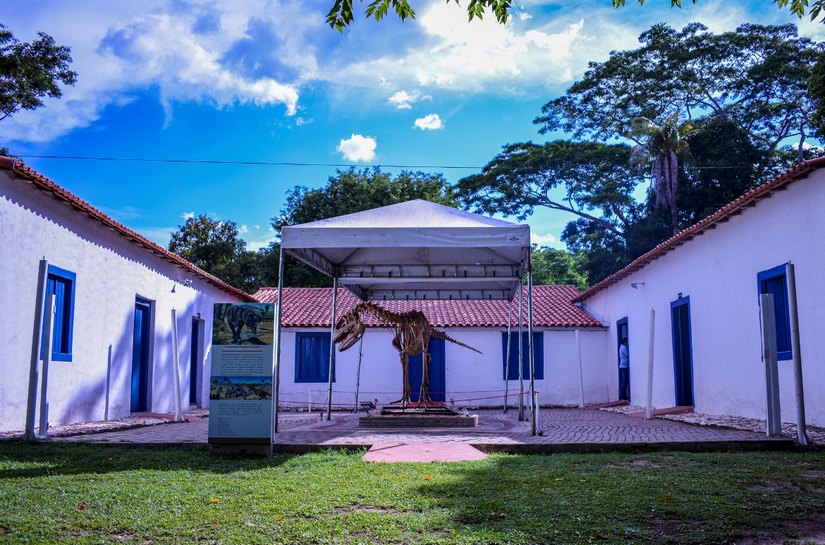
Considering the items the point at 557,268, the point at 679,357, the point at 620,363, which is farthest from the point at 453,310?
the point at 557,268

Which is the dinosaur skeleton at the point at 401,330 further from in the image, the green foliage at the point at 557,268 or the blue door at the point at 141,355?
the green foliage at the point at 557,268

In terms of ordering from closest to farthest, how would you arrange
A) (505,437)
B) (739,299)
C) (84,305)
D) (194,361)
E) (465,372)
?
1. (505,437)
2. (84,305)
3. (739,299)
4. (194,361)
5. (465,372)

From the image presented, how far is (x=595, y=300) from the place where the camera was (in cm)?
2389

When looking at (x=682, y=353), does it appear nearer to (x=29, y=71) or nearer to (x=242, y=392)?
(x=242, y=392)

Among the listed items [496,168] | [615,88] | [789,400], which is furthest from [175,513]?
[615,88]

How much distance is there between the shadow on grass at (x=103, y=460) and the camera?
6.75 m

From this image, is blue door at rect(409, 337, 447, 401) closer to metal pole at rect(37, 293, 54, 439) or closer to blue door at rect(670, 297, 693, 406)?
blue door at rect(670, 297, 693, 406)

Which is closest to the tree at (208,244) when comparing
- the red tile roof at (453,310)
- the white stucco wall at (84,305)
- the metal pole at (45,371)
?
the red tile roof at (453,310)

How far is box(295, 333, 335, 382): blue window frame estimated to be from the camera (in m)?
22.1

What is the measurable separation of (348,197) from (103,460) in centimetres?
2639

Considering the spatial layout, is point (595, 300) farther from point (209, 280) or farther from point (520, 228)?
point (520, 228)

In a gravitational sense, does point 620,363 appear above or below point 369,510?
above

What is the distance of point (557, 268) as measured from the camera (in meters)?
47.2

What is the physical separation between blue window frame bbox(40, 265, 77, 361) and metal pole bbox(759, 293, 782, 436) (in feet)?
32.5
